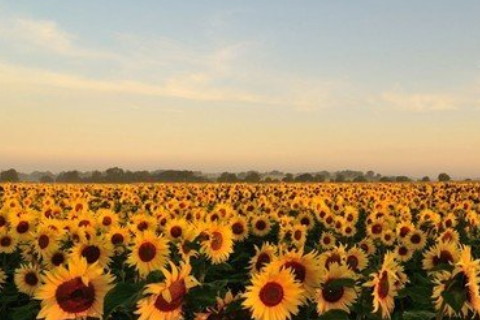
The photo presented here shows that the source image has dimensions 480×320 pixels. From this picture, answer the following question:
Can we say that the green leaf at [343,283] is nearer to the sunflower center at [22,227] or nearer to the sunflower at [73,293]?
the sunflower at [73,293]

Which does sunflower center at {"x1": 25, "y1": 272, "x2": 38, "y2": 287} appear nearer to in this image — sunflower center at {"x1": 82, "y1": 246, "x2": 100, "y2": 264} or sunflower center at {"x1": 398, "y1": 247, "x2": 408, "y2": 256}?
sunflower center at {"x1": 82, "y1": 246, "x2": 100, "y2": 264}

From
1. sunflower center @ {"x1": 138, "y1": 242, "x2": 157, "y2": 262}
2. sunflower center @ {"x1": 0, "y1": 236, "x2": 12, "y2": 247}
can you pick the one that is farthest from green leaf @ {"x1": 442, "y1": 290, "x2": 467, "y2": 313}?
sunflower center @ {"x1": 0, "y1": 236, "x2": 12, "y2": 247}

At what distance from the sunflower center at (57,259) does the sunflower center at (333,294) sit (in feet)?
16.0

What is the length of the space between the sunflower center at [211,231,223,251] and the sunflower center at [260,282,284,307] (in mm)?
4554

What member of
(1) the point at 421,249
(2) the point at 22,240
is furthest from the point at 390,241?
(2) the point at 22,240

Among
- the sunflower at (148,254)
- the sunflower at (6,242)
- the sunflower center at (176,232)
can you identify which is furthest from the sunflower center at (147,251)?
the sunflower at (6,242)

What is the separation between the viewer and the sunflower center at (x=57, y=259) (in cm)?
875

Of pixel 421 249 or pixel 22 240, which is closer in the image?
pixel 22 240

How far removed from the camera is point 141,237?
24.9 feet

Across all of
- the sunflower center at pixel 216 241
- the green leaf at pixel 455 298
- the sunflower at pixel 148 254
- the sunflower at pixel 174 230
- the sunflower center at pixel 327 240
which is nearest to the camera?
the green leaf at pixel 455 298

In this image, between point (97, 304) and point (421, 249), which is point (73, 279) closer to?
point (97, 304)

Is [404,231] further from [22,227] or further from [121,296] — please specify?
[121,296]

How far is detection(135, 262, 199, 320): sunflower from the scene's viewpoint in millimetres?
4289

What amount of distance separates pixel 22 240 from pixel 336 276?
8.13 metres
